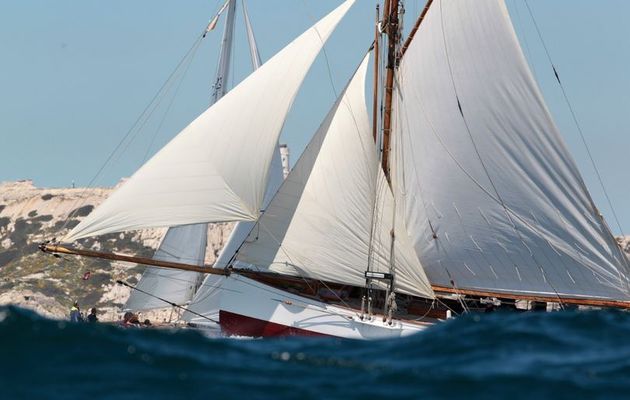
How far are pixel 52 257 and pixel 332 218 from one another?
5477cm

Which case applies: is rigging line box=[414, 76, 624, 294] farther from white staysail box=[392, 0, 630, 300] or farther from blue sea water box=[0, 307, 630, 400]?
blue sea water box=[0, 307, 630, 400]

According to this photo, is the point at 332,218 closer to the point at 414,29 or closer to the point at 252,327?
the point at 252,327

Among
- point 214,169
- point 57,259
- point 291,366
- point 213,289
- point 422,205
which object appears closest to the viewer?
point 291,366

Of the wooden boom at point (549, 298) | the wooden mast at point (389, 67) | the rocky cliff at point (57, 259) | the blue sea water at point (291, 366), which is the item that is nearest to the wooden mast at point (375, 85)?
the wooden mast at point (389, 67)

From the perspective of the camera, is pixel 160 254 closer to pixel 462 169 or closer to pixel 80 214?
pixel 462 169

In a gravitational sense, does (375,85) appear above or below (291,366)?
above

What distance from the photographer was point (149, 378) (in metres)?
15.8

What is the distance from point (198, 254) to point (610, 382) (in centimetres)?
2786

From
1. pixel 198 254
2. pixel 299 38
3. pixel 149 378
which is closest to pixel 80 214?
pixel 198 254

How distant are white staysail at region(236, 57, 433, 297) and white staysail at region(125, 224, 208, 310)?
20.1ft

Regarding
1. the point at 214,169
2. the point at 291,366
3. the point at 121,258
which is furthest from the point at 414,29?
the point at 291,366

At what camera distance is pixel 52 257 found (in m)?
88.1

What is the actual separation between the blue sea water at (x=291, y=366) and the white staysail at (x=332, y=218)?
15728mm

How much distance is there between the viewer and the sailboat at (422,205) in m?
36.8
